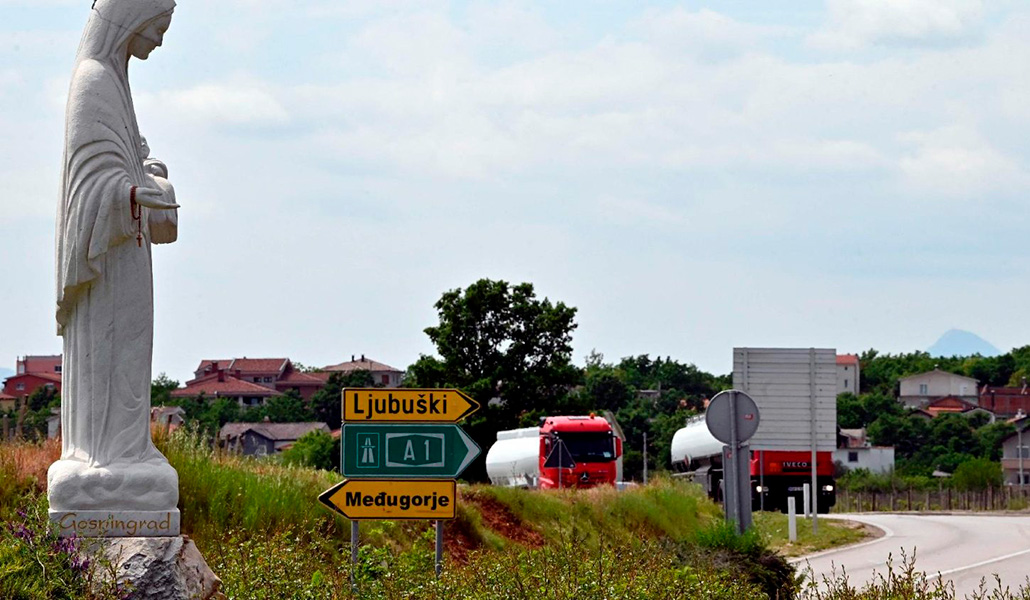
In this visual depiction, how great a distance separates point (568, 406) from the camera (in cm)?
5675

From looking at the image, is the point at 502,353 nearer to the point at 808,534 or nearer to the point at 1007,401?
the point at 808,534

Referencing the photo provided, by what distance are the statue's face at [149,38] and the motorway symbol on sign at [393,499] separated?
15.8 feet

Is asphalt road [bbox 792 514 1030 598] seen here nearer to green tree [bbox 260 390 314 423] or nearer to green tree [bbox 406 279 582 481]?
green tree [bbox 406 279 582 481]

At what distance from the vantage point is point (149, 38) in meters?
9.91

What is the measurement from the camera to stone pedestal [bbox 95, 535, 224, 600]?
9.16 m

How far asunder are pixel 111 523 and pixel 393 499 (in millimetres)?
4458

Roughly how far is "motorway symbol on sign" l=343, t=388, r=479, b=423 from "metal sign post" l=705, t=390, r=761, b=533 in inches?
243

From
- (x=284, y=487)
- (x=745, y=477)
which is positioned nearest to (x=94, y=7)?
(x=284, y=487)

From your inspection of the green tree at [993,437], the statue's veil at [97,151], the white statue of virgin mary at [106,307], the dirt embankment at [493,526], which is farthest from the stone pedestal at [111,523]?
the green tree at [993,437]

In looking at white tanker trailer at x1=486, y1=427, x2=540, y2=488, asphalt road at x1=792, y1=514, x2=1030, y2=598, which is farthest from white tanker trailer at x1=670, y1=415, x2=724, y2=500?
asphalt road at x1=792, y1=514, x2=1030, y2=598

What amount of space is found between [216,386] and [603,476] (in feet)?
336

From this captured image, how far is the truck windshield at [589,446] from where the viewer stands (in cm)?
3959

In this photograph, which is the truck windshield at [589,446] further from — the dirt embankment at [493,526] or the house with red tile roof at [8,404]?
the dirt embankment at [493,526]

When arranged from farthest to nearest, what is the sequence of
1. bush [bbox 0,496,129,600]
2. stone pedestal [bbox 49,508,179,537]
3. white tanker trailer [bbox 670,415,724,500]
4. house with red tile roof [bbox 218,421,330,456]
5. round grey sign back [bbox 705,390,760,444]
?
1. house with red tile roof [bbox 218,421,330,456]
2. white tanker trailer [bbox 670,415,724,500]
3. round grey sign back [bbox 705,390,760,444]
4. stone pedestal [bbox 49,508,179,537]
5. bush [bbox 0,496,129,600]
